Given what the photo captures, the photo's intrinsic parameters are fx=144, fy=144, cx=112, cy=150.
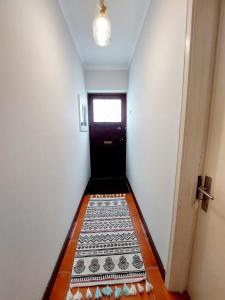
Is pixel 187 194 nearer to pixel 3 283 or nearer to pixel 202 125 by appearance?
pixel 202 125

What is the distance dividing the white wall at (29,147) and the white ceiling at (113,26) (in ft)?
1.01

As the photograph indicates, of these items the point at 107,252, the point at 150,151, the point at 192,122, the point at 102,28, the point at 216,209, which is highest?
the point at 102,28

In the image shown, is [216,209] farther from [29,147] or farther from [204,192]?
[29,147]

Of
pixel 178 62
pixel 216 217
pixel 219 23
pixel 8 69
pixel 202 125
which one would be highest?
pixel 219 23

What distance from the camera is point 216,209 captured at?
2.62ft

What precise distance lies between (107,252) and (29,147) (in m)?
1.31

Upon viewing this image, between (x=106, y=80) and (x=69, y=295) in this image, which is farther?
(x=106, y=80)

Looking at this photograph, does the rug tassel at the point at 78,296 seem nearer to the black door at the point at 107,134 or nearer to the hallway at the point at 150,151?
the hallway at the point at 150,151

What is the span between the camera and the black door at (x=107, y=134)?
3494 millimetres

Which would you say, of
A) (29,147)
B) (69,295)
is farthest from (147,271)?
(29,147)

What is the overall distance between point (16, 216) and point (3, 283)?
28 centimetres

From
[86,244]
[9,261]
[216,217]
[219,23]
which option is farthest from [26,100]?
[86,244]

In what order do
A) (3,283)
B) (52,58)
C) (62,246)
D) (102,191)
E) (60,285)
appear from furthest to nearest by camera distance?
(102,191)
(62,246)
(52,58)
(60,285)
(3,283)

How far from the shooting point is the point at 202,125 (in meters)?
0.86
